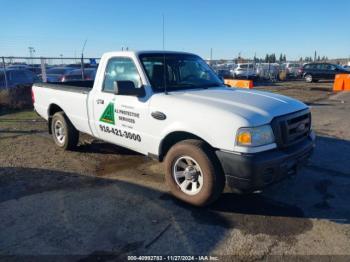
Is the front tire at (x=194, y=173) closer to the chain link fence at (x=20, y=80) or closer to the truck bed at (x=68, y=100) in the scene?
the truck bed at (x=68, y=100)

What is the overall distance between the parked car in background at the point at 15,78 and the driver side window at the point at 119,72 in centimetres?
1117

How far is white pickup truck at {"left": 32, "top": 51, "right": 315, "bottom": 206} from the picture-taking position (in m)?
3.77

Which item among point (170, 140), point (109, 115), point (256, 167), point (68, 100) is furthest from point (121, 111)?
point (256, 167)

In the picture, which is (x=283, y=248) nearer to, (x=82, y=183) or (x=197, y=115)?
(x=197, y=115)

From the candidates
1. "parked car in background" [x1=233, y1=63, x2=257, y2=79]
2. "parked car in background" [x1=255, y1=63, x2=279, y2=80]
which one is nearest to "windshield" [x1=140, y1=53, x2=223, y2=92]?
"parked car in background" [x1=233, y1=63, x2=257, y2=79]

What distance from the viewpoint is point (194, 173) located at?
4.23 m

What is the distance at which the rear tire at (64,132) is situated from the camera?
652 cm

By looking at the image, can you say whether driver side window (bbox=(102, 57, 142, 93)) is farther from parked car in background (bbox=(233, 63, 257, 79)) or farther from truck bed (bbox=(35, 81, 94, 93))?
parked car in background (bbox=(233, 63, 257, 79))

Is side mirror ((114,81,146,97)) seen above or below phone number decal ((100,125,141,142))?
above

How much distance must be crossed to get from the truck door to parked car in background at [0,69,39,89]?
1113cm

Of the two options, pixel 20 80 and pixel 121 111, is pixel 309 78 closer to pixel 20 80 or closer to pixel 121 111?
pixel 20 80

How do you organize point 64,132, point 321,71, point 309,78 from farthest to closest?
point 309,78
point 321,71
point 64,132

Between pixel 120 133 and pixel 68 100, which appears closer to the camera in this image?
pixel 120 133

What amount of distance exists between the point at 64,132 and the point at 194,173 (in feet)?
11.1
